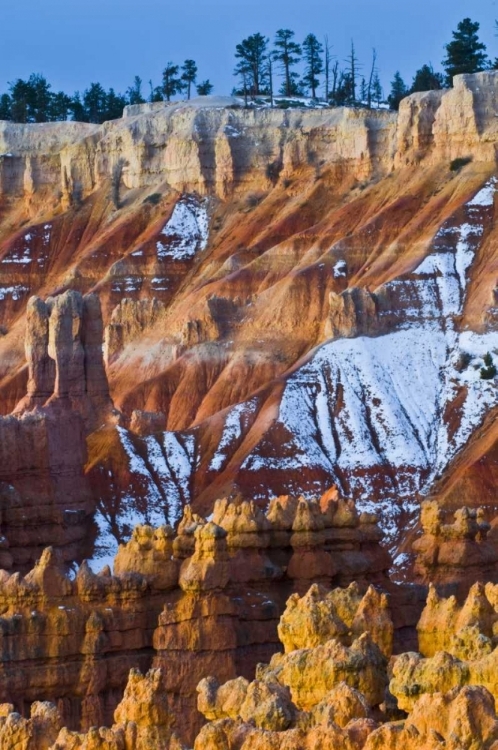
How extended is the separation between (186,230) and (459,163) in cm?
2364

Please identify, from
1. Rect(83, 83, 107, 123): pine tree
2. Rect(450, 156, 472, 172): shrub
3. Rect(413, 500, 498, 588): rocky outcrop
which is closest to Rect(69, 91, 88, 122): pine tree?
Rect(83, 83, 107, 123): pine tree

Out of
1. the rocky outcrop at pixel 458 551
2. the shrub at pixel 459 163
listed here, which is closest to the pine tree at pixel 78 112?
the shrub at pixel 459 163

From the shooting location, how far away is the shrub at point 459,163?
14438 centimetres

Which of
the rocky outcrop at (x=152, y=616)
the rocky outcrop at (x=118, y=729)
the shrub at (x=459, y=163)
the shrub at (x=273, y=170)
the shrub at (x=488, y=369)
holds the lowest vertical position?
the rocky outcrop at (x=118, y=729)

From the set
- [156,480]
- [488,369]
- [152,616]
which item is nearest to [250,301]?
[488,369]

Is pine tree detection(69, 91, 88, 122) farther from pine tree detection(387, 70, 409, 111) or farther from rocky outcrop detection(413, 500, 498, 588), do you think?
rocky outcrop detection(413, 500, 498, 588)

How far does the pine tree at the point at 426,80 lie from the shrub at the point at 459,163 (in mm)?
33954

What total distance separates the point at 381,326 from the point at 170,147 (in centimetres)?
4530

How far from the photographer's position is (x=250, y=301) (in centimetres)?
13912

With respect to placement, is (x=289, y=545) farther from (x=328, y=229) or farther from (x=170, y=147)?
(x=170, y=147)

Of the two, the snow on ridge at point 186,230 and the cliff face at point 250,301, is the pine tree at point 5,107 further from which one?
the snow on ridge at point 186,230

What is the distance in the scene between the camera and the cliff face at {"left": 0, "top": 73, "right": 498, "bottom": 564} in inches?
4205

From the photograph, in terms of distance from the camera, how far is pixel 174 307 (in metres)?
146

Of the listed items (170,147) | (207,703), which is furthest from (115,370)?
(207,703)
